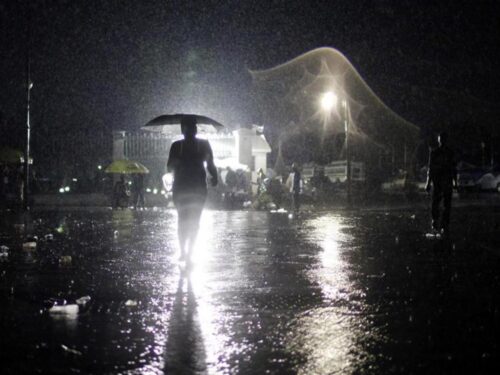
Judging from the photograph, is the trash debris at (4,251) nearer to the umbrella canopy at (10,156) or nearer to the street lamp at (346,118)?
the street lamp at (346,118)

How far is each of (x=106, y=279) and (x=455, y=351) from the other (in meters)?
4.48

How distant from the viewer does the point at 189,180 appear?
859cm

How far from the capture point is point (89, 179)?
42.3m

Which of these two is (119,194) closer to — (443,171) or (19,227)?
(19,227)

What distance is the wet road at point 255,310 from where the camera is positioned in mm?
4051

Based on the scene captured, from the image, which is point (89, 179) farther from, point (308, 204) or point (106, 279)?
point (106, 279)

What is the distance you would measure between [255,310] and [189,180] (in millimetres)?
3292

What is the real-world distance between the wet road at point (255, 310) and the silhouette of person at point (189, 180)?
56cm

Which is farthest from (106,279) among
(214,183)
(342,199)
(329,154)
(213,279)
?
(329,154)

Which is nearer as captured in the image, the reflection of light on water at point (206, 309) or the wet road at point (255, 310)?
the wet road at point (255, 310)

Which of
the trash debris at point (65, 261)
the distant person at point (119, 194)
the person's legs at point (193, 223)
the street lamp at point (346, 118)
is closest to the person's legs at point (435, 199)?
the person's legs at point (193, 223)

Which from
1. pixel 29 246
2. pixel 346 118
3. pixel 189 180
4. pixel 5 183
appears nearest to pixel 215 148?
pixel 346 118

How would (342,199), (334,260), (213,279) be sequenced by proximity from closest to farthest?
1. (213,279)
2. (334,260)
3. (342,199)

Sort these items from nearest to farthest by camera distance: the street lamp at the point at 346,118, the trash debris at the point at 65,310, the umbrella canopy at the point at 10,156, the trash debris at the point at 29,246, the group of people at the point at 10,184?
1. the trash debris at the point at 65,310
2. the trash debris at the point at 29,246
3. the street lamp at the point at 346,118
4. the umbrella canopy at the point at 10,156
5. the group of people at the point at 10,184
